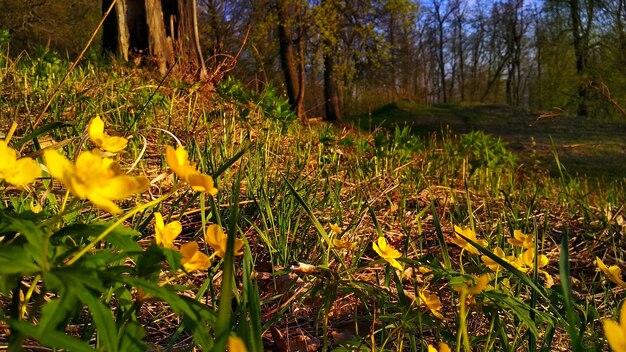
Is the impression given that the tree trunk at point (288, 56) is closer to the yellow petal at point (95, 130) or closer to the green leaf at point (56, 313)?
the yellow petal at point (95, 130)

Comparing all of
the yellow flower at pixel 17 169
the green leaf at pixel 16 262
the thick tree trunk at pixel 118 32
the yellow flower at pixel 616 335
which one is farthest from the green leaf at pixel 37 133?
the thick tree trunk at pixel 118 32

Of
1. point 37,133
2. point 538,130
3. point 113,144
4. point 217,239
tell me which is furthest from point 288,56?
point 217,239

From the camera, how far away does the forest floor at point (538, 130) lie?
7648mm

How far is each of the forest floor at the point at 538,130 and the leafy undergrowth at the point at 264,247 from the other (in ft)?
9.67

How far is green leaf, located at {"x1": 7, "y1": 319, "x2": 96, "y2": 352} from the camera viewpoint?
0.37m

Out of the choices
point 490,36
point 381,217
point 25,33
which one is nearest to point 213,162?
point 381,217

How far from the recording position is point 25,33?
16.2m

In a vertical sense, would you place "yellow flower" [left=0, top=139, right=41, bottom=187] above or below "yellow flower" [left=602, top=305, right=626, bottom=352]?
above

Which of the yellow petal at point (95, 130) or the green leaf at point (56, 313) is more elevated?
the yellow petal at point (95, 130)

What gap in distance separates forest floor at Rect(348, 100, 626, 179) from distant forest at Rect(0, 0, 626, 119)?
1.31m

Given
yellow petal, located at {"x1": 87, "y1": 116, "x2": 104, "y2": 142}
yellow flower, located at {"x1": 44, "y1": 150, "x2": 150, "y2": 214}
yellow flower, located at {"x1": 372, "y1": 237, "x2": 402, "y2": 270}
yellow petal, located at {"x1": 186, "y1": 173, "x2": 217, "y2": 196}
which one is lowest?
yellow flower, located at {"x1": 372, "y1": 237, "x2": 402, "y2": 270}

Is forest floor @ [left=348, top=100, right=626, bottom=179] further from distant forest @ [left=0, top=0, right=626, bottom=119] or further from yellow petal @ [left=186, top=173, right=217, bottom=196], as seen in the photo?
yellow petal @ [left=186, top=173, right=217, bottom=196]

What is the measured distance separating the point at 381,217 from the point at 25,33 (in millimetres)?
17779

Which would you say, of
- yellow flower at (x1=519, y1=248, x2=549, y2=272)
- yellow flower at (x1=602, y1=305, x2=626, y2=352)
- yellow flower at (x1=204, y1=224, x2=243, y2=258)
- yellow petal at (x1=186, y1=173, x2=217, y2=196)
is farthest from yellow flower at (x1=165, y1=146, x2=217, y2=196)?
yellow flower at (x1=519, y1=248, x2=549, y2=272)
